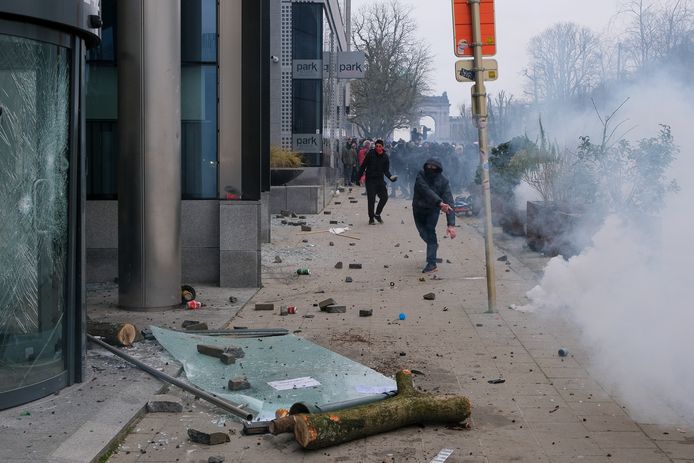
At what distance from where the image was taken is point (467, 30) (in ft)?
32.6

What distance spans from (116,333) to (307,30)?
84.1 ft

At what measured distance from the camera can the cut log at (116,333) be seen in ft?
25.6

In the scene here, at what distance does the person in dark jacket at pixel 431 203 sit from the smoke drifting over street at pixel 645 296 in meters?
3.02

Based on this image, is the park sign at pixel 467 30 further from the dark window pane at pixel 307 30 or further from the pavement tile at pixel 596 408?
the dark window pane at pixel 307 30

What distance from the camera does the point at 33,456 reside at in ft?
16.5

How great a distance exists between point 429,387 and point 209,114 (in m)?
5.82

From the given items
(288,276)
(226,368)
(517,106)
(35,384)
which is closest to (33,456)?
(35,384)

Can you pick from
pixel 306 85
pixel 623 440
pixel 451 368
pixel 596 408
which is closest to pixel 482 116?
pixel 451 368

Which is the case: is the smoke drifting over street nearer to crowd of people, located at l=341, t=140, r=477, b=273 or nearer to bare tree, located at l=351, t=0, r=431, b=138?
crowd of people, located at l=341, t=140, r=477, b=273

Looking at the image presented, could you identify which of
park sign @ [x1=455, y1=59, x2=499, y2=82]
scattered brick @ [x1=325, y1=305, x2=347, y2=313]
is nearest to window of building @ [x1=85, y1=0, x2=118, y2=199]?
scattered brick @ [x1=325, y1=305, x2=347, y2=313]

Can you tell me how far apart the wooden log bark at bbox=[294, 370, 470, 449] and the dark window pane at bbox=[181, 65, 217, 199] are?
5.94 metres

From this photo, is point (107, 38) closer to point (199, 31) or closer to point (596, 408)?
point (199, 31)

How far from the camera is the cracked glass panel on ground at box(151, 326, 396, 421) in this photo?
6.43 metres

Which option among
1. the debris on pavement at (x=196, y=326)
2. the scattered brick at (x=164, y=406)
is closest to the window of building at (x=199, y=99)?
the debris on pavement at (x=196, y=326)
